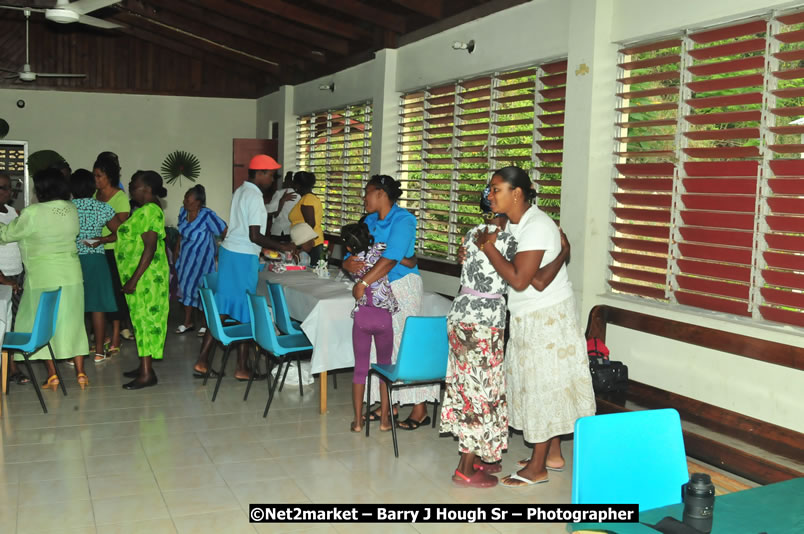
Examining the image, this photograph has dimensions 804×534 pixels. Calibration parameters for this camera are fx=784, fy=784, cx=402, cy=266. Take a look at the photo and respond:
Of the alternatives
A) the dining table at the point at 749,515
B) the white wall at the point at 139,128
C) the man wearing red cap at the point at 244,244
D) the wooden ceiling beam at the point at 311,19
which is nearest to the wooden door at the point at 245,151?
the white wall at the point at 139,128

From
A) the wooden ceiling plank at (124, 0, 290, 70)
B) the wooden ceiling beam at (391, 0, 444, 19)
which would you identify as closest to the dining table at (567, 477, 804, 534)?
the wooden ceiling beam at (391, 0, 444, 19)


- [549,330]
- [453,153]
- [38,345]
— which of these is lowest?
[38,345]

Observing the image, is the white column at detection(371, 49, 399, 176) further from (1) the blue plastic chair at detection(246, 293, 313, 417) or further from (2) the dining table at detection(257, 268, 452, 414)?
(1) the blue plastic chair at detection(246, 293, 313, 417)

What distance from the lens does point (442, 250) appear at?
7.97 m

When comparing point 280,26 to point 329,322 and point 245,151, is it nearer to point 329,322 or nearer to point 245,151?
point 245,151

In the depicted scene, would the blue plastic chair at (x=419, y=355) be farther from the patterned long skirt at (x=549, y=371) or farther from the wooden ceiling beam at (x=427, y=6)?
the wooden ceiling beam at (x=427, y=6)

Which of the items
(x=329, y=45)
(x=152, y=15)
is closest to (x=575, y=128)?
(x=329, y=45)

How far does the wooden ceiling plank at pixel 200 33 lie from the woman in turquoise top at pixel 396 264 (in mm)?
7605

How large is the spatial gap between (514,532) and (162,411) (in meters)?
3.05

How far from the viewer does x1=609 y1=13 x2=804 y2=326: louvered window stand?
4.44 meters

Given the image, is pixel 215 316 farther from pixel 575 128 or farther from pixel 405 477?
pixel 575 128

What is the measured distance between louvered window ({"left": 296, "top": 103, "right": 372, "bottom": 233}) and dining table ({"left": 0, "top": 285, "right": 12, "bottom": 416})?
4809mm

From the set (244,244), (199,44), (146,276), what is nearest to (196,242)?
(244,244)

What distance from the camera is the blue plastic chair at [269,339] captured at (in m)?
5.61
